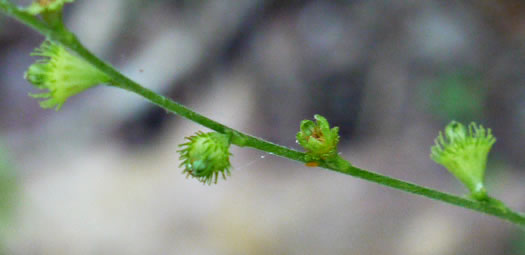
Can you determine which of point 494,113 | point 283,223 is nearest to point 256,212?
point 283,223

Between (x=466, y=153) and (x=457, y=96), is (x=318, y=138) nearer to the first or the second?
(x=466, y=153)

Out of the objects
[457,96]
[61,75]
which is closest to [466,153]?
[61,75]

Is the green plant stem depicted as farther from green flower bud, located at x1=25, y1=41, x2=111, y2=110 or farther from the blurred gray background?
the blurred gray background

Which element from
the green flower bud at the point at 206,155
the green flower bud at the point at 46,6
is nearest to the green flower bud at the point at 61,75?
the green flower bud at the point at 46,6

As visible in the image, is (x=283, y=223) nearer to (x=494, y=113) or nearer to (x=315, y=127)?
(x=494, y=113)

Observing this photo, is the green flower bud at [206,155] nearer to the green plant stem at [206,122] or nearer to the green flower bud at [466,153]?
the green plant stem at [206,122]
